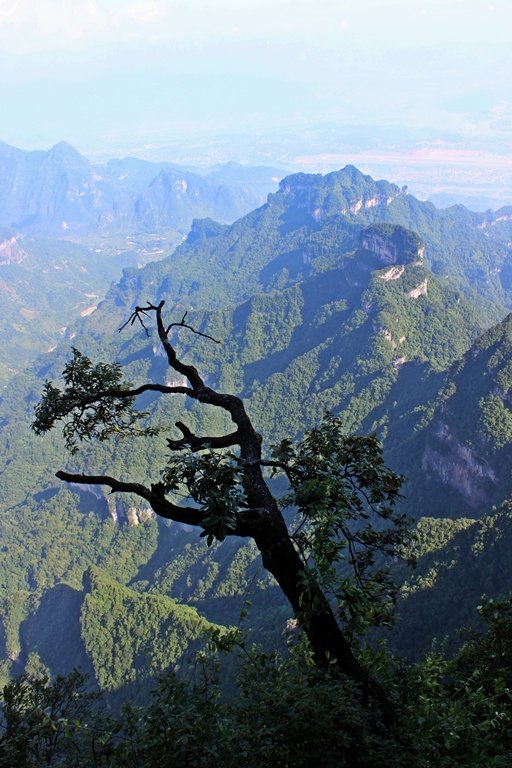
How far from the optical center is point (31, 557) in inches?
3236

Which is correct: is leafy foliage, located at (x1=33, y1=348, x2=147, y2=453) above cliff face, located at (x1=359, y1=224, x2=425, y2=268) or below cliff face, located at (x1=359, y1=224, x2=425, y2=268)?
below

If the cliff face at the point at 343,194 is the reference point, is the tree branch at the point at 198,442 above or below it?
below

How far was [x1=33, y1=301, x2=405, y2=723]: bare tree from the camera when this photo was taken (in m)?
6.25

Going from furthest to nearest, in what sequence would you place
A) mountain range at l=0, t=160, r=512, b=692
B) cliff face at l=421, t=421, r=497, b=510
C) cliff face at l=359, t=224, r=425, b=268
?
cliff face at l=359, t=224, r=425, b=268 → cliff face at l=421, t=421, r=497, b=510 → mountain range at l=0, t=160, r=512, b=692

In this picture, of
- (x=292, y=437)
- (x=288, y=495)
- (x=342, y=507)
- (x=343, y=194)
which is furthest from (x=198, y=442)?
(x=343, y=194)

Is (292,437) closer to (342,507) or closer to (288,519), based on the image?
(288,519)

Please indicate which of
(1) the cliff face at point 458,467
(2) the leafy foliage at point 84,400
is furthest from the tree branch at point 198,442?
(1) the cliff face at point 458,467

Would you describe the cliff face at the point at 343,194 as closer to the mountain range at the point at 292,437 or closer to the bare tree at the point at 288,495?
the mountain range at the point at 292,437

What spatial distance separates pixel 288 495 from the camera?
25.2 feet

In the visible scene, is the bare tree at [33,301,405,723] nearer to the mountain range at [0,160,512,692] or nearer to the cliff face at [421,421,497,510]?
the mountain range at [0,160,512,692]

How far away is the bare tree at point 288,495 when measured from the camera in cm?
625

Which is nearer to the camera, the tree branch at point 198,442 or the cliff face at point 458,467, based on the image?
the tree branch at point 198,442

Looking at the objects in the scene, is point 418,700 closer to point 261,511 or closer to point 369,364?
point 261,511

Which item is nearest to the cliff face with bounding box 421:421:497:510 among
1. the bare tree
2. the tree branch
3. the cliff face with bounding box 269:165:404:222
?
the bare tree
